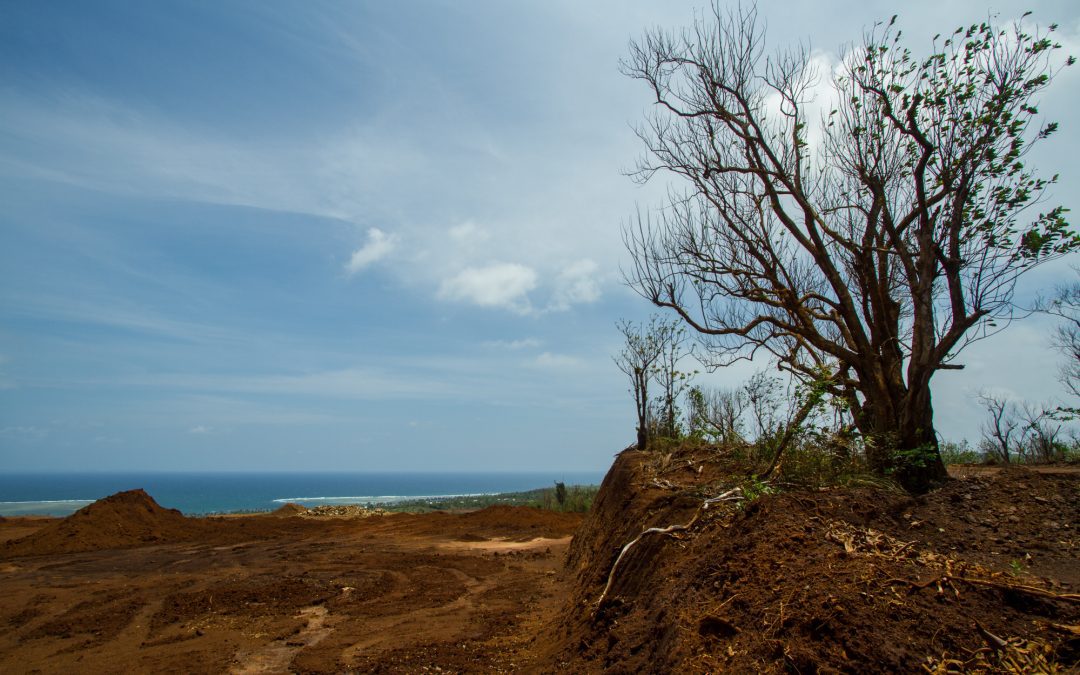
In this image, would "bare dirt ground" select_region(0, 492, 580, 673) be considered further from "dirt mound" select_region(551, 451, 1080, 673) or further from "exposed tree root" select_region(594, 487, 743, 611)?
"dirt mound" select_region(551, 451, 1080, 673)

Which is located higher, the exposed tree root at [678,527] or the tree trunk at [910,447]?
the tree trunk at [910,447]

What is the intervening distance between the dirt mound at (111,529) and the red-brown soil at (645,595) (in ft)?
2.03

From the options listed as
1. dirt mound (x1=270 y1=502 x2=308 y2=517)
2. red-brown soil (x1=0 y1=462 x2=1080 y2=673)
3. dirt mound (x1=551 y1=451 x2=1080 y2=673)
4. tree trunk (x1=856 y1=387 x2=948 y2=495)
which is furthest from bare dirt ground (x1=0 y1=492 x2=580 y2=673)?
dirt mound (x1=270 y1=502 x2=308 y2=517)

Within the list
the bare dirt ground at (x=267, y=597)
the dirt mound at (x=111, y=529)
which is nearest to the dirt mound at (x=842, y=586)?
the bare dirt ground at (x=267, y=597)

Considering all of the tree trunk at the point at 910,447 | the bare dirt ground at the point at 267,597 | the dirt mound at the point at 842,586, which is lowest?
the bare dirt ground at the point at 267,597

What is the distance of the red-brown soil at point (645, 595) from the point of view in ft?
9.87

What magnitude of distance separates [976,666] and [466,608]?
22.2 feet

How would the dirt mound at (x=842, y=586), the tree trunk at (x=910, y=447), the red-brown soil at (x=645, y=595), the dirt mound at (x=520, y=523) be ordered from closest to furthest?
the dirt mound at (x=842, y=586)
the red-brown soil at (x=645, y=595)
the tree trunk at (x=910, y=447)
the dirt mound at (x=520, y=523)

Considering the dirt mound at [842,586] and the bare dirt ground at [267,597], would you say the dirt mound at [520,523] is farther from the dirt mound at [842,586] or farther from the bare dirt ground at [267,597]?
the dirt mound at [842,586]

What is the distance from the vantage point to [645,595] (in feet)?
15.8

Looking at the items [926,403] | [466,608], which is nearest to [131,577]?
[466,608]

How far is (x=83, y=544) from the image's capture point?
14.6 m

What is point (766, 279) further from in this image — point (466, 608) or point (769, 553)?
point (466, 608)

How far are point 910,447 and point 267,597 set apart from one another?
9449mm
